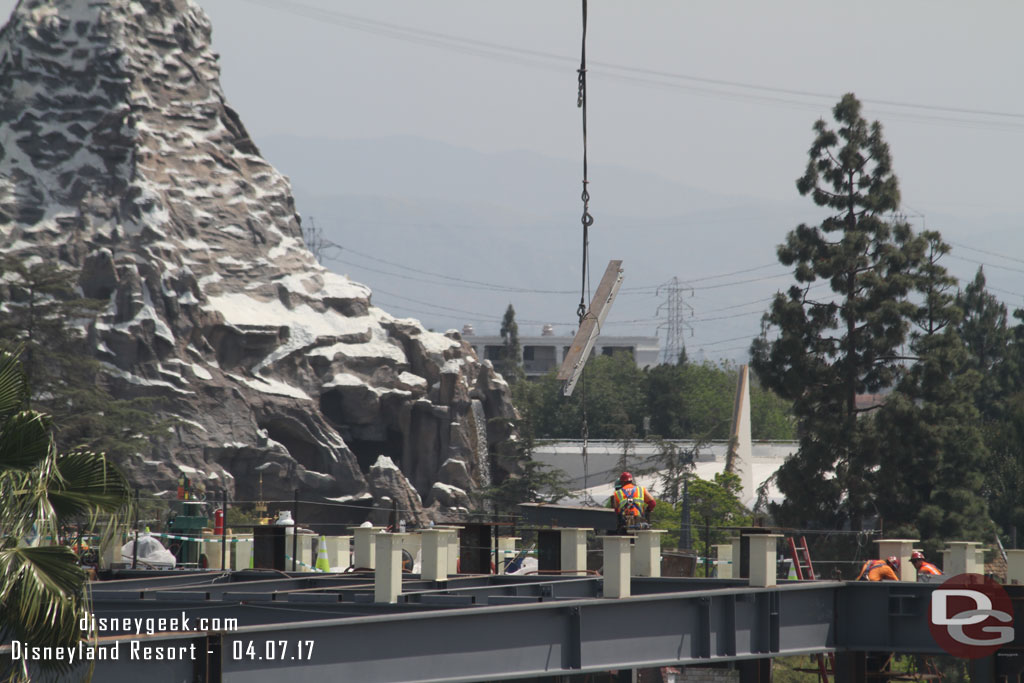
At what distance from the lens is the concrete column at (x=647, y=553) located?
21.8m

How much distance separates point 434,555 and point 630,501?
3441 millimetres

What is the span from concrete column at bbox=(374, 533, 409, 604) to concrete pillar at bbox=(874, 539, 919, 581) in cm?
946

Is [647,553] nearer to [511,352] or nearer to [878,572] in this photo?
[878,572]

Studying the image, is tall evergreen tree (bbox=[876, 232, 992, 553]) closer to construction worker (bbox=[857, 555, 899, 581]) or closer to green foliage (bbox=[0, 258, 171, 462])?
construction worker (bbox=[857, 555, 899, 581])

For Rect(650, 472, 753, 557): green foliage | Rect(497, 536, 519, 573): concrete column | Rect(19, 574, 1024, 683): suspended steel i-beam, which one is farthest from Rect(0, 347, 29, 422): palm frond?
Rect(650, 472, 753, 557): green foliage

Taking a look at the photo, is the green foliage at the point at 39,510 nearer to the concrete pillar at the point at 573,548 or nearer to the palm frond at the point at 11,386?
the palm frond at the point at 11,386

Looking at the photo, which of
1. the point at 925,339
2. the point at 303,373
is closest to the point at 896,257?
the point at 925,339

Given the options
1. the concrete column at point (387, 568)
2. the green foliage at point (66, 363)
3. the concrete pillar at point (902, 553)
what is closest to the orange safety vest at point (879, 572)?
the concrete pillar at point (902, 553)

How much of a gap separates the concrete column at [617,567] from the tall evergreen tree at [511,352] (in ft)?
344

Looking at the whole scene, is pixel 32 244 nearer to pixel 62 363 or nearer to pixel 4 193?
pixel 4 193

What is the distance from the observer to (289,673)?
1483 centimetres

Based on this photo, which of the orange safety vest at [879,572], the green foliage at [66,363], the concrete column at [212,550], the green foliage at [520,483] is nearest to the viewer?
the orange safety vest at [879,572]

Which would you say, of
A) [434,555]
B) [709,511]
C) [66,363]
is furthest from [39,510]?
[709,511]

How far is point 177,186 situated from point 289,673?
4744cm
